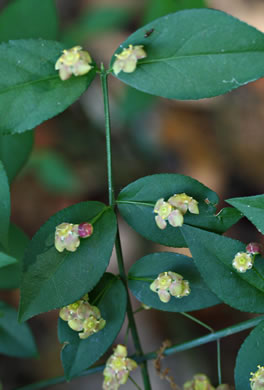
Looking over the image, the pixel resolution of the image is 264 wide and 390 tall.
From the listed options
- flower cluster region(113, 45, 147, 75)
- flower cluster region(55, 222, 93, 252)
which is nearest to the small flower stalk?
flower cluster region(55, 222, 93, 252)

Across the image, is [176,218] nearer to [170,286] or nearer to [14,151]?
[170,286]

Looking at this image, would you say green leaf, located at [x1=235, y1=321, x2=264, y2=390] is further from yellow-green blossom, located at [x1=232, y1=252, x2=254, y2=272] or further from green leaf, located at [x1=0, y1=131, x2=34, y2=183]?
green leaf, located at [x1=0, y1=131, x2=34, y2=183]

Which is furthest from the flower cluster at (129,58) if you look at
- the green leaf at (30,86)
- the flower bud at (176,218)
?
the flower bud at (176,218)

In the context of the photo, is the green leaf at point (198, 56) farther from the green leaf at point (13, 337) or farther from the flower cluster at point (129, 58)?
the green leaf at point (13, 337)

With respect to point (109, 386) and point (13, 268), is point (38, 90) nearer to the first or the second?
point (13, 268)

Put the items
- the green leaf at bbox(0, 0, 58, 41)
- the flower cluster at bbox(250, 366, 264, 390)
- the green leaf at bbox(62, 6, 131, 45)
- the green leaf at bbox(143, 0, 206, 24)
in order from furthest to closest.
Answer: the green leaf at bbox(62, 6, 131, 45) < the green leaf at bbox(143, 0, 206, 24) < the green leaf at bbox(0, 0, 58, 41) < the flower cluster at bbox(250, 366, 264, 390)

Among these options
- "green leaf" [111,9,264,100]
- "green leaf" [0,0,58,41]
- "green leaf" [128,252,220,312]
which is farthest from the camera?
"green leaf" [0,0,58,41]

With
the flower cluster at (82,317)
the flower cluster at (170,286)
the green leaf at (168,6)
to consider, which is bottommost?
the flower cluster at (82,317)
